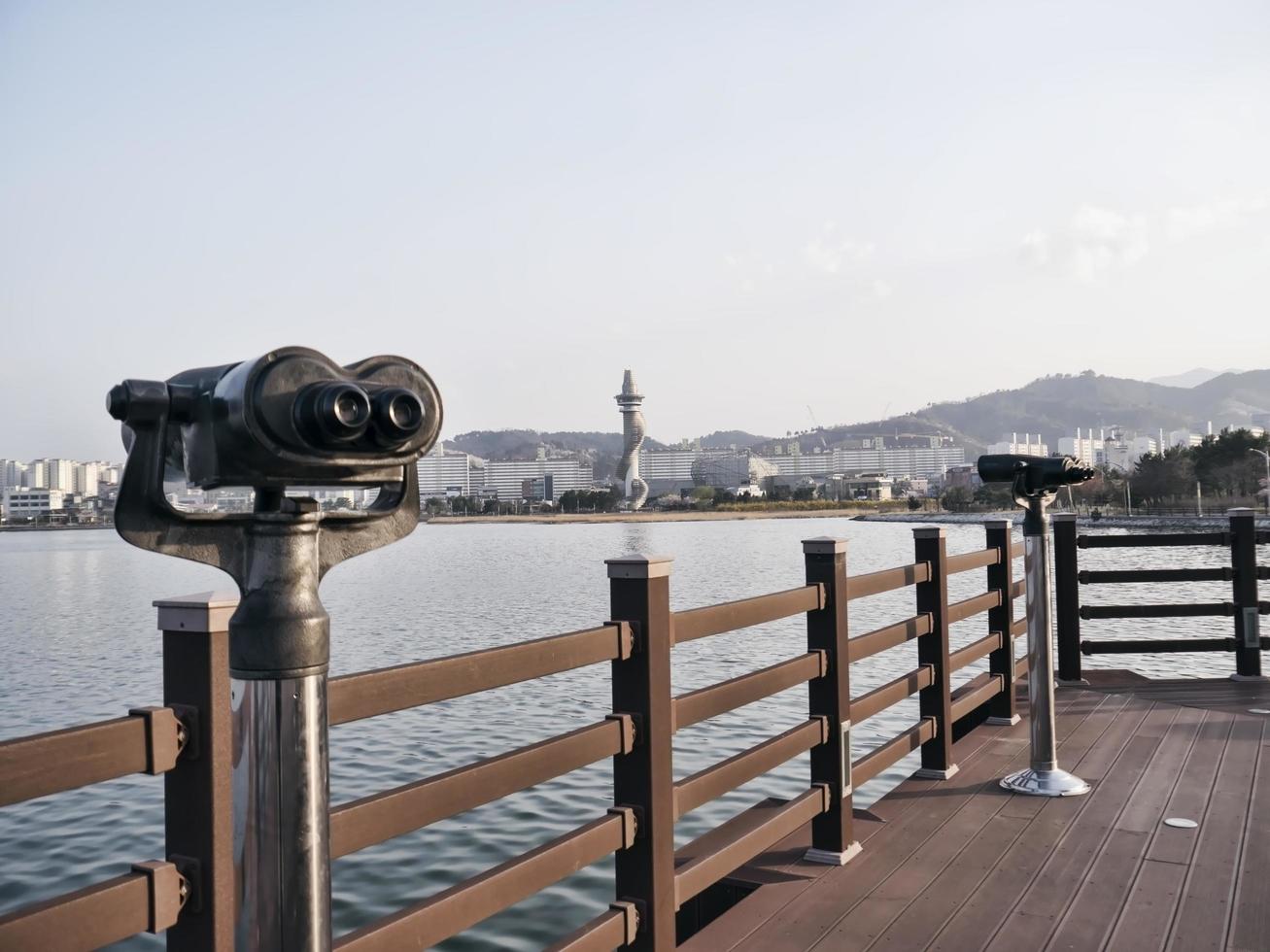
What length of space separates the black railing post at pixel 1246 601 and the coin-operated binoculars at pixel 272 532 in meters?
7.17

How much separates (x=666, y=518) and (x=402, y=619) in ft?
355

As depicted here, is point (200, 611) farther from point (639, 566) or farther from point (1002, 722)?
point (1002, 722)

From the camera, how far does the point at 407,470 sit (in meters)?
1.27

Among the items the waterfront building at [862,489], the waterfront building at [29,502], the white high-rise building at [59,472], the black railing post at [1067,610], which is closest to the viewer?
the black railing post at [1067,610]

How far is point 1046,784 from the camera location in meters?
4.35

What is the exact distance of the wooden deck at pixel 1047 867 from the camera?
291 centimetres

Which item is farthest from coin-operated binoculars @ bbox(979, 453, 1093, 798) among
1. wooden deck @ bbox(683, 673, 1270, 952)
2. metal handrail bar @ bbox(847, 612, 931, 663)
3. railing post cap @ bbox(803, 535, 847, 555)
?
railing post cap @ bbox(803, 535, 847, 555)

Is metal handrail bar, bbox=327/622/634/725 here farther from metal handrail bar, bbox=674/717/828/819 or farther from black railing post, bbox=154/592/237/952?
metal handrail bar, bbox=674/717/828/819

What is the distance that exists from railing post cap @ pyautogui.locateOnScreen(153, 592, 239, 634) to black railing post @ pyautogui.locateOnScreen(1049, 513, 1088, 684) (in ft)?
20.3

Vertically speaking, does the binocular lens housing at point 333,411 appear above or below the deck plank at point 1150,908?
above

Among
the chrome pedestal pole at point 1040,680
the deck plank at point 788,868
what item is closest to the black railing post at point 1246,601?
the deck plank at point 788,868

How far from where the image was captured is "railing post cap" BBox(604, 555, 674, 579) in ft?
8.45

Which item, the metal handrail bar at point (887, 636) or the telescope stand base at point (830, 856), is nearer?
the telescope stand base at point (830, 856)

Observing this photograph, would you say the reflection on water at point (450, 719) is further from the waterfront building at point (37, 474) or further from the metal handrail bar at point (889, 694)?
the waterfront building at point (37, 474)
